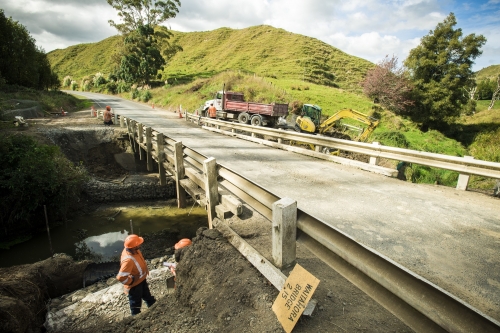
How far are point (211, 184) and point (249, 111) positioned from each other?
43.7 feet

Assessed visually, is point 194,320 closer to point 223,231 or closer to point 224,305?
point 224,305

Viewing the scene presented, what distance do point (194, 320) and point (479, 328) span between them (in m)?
2.39

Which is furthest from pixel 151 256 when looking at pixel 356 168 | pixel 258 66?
pixel 258 66

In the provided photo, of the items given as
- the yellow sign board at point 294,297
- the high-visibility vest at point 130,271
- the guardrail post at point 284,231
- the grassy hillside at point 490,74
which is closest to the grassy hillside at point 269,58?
the high-visibility vest at point 130,271

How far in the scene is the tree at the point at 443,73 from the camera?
2475cm

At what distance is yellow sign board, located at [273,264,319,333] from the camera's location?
6.54 feet

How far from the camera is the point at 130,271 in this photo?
14.6ft

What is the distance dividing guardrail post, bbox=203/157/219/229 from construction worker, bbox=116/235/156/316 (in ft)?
4.41

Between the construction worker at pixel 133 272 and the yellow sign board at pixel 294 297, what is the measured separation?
10.2 ft

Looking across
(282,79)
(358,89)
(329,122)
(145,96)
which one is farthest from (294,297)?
(358,89)

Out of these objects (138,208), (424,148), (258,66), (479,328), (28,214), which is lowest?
(138,208)

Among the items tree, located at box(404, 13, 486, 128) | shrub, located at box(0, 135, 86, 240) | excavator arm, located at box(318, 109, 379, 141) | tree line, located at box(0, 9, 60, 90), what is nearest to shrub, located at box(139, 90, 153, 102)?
tree line, located at box(0, 9, 60, 90)

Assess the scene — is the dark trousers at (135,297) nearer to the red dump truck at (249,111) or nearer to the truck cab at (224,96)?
the red dump truck at (249,111)

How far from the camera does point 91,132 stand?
14.1 metres
